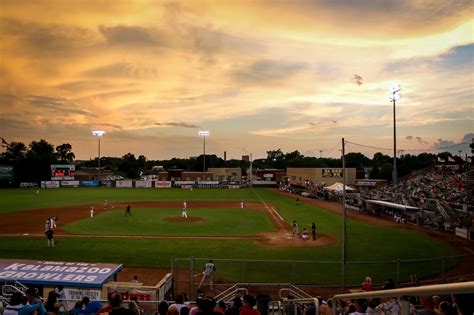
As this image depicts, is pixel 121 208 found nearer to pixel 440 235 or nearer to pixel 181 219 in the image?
pixel 181 219

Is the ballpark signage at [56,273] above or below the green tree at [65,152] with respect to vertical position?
Answer: below

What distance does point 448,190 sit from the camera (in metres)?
47.4

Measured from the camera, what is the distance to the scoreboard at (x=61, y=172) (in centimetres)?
8831

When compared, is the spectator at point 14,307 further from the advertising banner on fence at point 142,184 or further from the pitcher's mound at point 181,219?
the advertising banner on fence at point 142,184

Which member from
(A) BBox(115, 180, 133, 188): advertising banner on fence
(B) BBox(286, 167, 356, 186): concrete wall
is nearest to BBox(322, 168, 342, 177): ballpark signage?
(B) BBox(286, 167, 356, 186): concrete wall

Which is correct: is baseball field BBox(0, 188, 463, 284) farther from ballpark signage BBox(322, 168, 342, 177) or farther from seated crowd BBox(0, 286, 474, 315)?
ballpark signage BBox(322, 168, 342, 177)

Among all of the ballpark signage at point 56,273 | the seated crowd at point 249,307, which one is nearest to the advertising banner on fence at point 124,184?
the ballpark signage at point 56,273

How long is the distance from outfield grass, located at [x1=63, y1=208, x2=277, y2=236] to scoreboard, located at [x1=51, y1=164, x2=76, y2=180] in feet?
160

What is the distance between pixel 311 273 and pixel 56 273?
13594 millimetres

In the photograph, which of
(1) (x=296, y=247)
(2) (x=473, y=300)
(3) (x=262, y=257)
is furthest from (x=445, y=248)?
(2) (x=473, y=300)

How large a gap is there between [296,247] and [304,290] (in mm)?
9564

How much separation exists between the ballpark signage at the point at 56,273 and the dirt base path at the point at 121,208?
589 inches

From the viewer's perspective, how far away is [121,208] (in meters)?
51.6

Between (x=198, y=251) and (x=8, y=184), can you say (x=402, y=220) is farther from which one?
(x=8, y=184)
